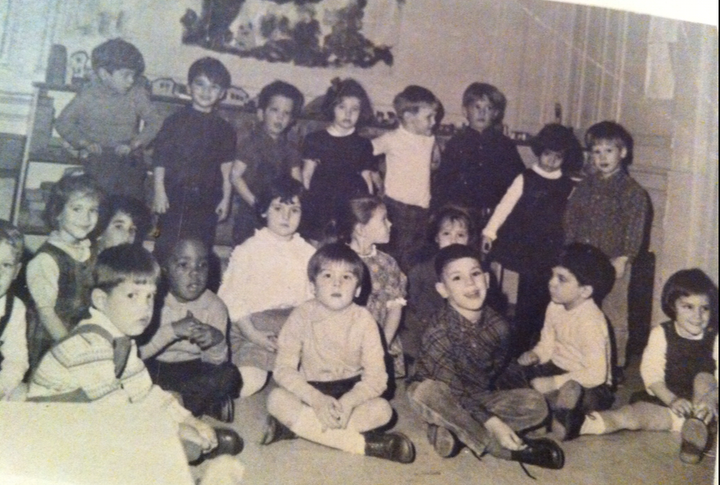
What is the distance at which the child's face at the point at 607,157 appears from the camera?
1.40 meters

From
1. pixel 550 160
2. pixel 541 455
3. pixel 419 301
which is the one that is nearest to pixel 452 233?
pixel 419 301

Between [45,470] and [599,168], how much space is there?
1.20 meters

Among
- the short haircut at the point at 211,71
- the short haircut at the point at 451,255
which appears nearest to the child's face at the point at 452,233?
the short haircut at the point at 451,255

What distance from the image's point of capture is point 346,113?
4.34ft

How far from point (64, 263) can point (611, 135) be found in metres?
1.11

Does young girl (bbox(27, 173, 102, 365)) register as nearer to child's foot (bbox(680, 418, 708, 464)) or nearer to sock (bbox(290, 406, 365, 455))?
sock (bbox(290, 406, 365, 455))

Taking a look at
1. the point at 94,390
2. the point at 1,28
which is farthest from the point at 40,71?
the point at 94,390

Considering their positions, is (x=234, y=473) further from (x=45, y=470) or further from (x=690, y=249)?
(x=690, y=249)

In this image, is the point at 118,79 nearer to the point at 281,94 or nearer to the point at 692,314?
the point at 281,94

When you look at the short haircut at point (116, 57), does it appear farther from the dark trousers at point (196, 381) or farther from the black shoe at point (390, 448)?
the black shoe at point (390, 448)

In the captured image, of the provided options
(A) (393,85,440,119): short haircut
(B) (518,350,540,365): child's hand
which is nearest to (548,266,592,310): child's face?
(B) (518,350,540,365): child's hand

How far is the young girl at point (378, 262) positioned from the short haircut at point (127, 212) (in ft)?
1.21

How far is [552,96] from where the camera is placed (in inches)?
53.8

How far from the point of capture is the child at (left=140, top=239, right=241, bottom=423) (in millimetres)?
1240
